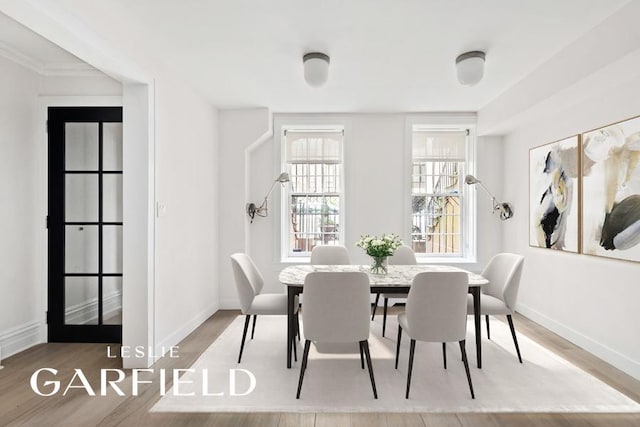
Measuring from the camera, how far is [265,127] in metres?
4.52

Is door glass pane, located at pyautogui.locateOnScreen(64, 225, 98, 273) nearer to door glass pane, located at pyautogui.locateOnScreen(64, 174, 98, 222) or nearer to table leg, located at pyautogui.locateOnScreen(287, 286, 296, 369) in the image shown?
door glass pane, located at pyautogui.locateOnScreen(64, 174, 98, 222)

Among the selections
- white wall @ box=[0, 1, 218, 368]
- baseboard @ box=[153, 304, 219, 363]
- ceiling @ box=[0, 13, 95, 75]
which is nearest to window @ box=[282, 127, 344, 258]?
white wall @ box=[0, 1, 218, 368]

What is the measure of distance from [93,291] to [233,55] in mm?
2460

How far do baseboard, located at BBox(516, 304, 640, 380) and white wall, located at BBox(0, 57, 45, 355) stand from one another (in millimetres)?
4971

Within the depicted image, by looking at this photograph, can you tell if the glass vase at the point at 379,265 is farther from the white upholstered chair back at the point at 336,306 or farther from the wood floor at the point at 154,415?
the wood floor at the point at 154,415

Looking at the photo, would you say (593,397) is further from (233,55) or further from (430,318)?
(233,55)

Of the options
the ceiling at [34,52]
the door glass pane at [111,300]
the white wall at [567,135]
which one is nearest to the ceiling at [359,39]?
the white wall at [567,135]

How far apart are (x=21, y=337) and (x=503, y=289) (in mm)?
4218

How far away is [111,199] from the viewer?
10.7 ft

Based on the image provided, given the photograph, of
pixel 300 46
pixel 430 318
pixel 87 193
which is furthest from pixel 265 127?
pixel 430 318

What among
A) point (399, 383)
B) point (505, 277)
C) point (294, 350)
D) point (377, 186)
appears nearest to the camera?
point (399, 383)

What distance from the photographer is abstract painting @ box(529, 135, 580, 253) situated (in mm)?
3381

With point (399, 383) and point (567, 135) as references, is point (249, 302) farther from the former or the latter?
point (567, 135)

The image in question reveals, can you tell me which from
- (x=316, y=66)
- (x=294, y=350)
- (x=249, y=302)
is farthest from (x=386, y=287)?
(x=316, y=66)
